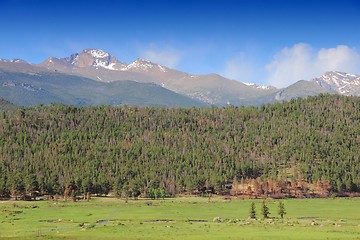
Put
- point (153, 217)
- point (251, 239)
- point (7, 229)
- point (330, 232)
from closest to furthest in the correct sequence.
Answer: point (251, 239) → point (330, 232) → point (7, 229) → point (153, 217)

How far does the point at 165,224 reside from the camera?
11550cm

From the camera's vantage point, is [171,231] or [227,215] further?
[227,215]

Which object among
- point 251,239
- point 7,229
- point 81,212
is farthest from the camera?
point 81,212

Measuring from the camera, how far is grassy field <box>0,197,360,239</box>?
93213 millimetres

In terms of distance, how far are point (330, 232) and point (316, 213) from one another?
54.3 metres

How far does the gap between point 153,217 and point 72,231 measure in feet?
125

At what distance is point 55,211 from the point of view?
493 feet

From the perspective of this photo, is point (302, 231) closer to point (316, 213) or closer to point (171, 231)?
point (171, 231)

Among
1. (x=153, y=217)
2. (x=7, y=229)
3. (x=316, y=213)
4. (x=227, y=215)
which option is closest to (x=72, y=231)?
(x=7, y=229)

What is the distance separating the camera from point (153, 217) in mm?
134625

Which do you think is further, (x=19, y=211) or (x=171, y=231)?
(x=19, y=211)

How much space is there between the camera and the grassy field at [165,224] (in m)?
93.2

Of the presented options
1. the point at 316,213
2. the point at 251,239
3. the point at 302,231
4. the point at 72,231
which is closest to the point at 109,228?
the point at 72,231

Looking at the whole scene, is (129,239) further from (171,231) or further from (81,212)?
(81,212)
